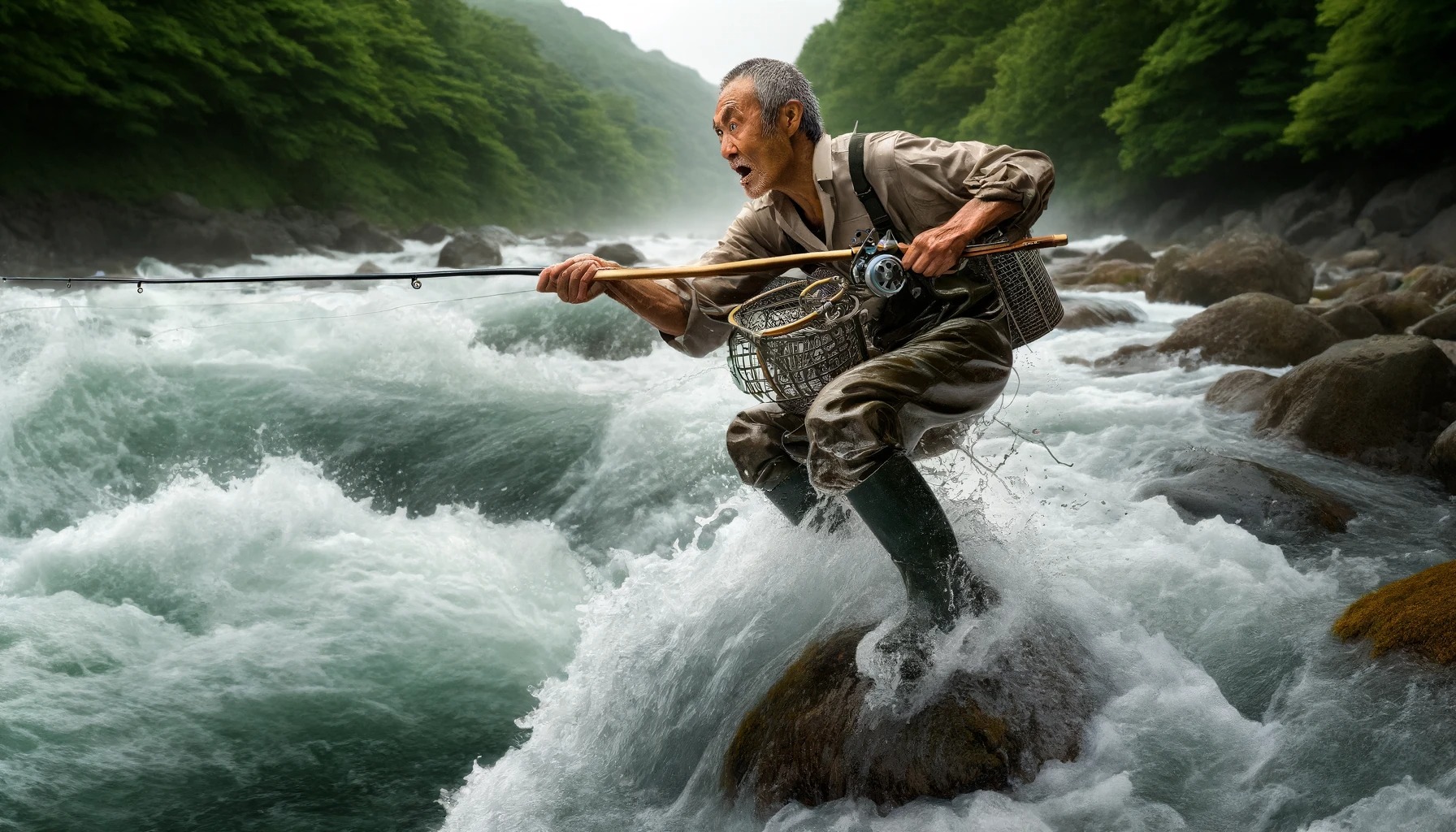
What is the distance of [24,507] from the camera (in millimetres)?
7652

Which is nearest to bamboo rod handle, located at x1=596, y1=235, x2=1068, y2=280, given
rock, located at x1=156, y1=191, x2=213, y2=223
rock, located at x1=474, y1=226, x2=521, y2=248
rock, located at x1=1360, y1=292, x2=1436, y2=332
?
rock, located at x1=1360, y1=292, x2=1436, y2=332

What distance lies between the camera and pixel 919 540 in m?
3.15

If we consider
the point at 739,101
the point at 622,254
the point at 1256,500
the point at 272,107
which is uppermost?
the point at 272,107

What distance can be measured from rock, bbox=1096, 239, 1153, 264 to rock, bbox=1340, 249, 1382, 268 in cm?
339

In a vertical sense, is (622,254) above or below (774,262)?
above

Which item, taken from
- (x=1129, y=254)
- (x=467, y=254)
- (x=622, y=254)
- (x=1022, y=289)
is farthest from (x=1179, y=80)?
(x=1022, y=289)

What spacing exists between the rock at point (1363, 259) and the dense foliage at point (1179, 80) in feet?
10.7

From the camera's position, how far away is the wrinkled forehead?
11.0 feet

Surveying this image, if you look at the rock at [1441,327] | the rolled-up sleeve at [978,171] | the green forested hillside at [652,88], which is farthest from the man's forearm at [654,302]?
the green forested hillside at [652,88]

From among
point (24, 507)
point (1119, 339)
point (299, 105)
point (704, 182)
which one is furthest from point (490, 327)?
point (704, 182)

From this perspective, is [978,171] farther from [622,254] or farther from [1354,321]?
[622,254]

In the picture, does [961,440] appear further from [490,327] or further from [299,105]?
[299,105]

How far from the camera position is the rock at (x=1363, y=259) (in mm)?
20344

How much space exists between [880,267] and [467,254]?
20.7m
